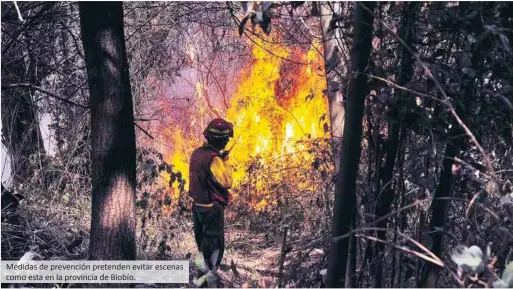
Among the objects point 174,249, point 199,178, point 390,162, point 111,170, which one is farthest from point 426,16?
point 174,249

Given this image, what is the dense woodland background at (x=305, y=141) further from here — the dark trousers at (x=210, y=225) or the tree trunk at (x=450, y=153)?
the dark trousers at (x=210, y=225)

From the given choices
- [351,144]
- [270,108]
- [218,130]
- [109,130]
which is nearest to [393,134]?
[351,144]

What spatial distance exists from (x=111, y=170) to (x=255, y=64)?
1200 centimetres

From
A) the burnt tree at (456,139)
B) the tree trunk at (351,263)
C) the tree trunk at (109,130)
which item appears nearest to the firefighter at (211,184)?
the tree trunk at (109,130)

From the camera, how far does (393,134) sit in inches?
168

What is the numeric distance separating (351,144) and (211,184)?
435cm

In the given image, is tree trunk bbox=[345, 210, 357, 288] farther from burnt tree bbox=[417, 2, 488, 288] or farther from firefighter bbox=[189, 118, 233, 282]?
firefighter bbox=[189, 118, 233, 282]

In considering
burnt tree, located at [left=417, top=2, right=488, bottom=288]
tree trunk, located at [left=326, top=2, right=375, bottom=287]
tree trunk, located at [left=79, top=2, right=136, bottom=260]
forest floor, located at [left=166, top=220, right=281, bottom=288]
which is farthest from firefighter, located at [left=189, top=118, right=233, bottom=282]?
tree trunk, located at [left=326, top=2, right=375, bottom=287]

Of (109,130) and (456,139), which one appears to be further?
(109,130)

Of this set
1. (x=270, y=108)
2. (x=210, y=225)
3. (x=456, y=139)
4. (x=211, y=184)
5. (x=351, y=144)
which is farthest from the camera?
(x=270, y=108)

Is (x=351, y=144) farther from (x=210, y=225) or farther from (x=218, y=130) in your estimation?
(x=210, y=225)

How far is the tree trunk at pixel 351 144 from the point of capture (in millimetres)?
3713

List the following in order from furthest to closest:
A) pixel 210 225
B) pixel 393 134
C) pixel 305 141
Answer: pixel 305 141, pixel 210 225, pixel 393 134

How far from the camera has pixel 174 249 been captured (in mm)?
10109
